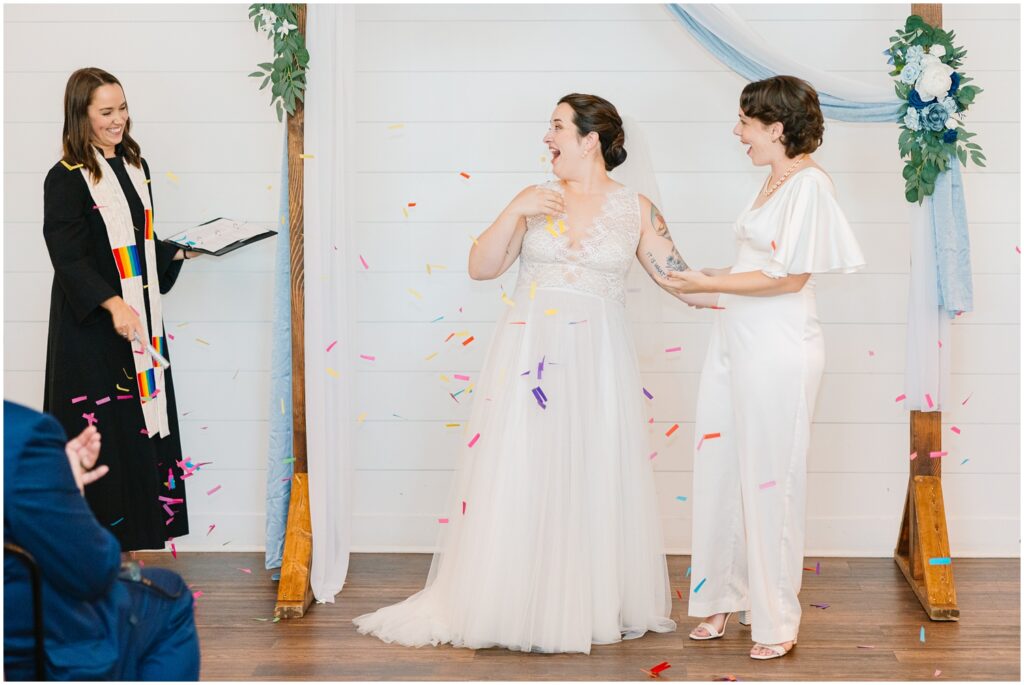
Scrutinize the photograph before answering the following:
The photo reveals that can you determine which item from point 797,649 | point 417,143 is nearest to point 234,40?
point 417,143

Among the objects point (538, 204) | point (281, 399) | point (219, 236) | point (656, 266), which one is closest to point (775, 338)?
point (656, 266)

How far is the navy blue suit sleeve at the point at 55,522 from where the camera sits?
1.90 m

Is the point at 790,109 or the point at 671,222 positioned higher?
the point at 790,109

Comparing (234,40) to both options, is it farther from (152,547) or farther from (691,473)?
(691,473)

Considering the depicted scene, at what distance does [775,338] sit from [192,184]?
2.27 m

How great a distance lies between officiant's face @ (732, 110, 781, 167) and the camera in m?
3.26

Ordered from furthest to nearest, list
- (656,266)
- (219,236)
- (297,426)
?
1. (219,236)
2. (297,426)
3. (656,266)

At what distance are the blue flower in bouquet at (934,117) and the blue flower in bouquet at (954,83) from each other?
0.07 meters

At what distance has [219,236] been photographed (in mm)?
3916

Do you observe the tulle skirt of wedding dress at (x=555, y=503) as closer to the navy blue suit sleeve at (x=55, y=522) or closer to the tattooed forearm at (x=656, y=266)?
the tattooed forearm at (x=656, y=266)

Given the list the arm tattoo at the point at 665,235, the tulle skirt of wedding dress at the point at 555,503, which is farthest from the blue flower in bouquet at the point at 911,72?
the tulle skirt of wedding dress at the point at 555,503

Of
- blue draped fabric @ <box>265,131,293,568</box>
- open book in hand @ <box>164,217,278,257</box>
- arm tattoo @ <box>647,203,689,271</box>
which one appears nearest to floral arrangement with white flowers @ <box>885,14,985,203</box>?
arm tattoo @ <box>647,203,689,271</box>

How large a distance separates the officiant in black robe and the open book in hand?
12 cm

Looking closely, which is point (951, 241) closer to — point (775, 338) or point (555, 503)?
point (775, 338)
